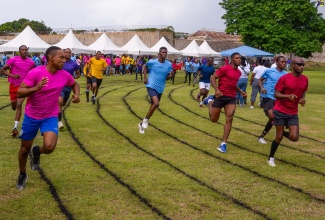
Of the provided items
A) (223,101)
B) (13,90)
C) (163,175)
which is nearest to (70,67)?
(13,90)

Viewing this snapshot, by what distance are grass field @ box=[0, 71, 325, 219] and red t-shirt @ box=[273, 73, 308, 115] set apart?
1002mm

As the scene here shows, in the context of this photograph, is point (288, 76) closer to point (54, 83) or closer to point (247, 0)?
point (54, 83)

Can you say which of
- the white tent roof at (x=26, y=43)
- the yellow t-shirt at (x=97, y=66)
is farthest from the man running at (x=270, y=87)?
the white tent roof at (x=26, y=43)

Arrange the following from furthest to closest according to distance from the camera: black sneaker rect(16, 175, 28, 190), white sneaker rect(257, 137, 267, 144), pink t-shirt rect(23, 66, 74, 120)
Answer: white sneaker rect(257, 137, 267, 144)
black sneaker rect(16, 175, 28, 190)
pink t-shirt rect(23, 66, 74, 120)

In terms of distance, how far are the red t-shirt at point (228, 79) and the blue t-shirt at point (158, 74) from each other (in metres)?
2.00

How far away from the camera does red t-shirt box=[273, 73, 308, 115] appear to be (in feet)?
24.0

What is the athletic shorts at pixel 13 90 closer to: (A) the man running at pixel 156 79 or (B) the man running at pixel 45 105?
(A) the man running at pixel 156 79

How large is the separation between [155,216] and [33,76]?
2.33 m

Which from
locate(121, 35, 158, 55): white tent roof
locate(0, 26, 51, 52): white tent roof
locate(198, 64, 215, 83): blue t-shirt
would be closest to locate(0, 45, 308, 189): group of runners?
locate(198, 64, 215, 83): blue t-shirt

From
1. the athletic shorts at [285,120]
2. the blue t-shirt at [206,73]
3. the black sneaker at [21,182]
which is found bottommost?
the black sneaker at [21,182]

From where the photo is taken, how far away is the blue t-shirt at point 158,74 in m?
10.3

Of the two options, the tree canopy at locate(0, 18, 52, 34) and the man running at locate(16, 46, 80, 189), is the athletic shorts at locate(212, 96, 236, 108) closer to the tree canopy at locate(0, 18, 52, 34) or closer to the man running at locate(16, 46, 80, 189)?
the man running at locate(16, 46, 80, 189)

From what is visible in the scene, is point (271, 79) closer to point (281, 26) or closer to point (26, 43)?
point (26, 43)

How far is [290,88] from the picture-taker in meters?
7.31
